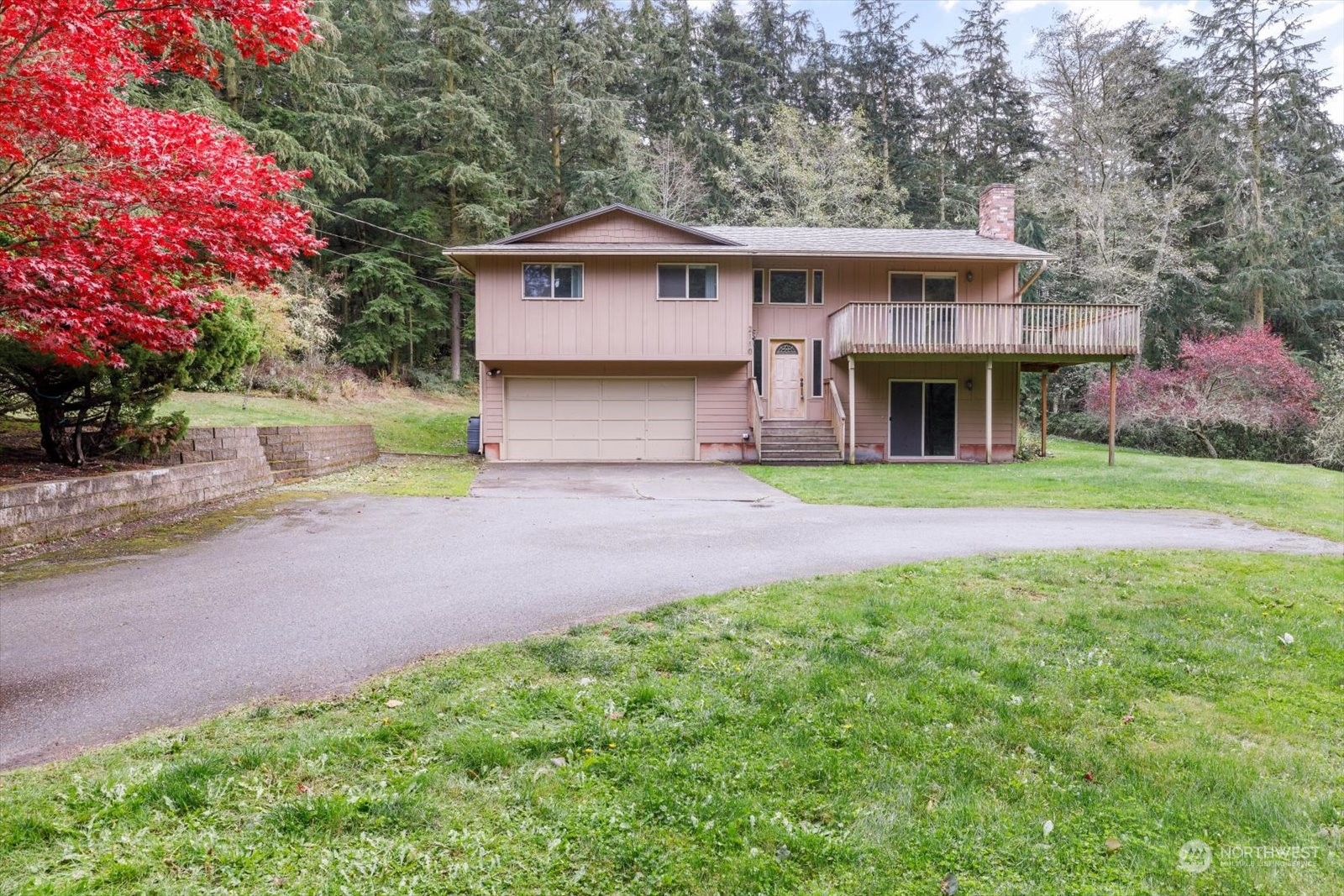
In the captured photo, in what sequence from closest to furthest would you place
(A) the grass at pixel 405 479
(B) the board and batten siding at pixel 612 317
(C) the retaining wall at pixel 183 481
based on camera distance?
(C) the retaining wall at pixel 183 481 < (A) the grass at pixel 405 479 < (B) the board and batten siding at pixel 612 317

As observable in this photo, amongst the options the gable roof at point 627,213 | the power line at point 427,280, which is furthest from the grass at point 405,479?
the power line at point 427,280

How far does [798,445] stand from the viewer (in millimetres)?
16719

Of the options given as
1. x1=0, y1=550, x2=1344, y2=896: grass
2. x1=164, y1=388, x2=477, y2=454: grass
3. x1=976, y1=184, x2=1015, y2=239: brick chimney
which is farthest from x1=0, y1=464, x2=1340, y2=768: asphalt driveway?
x1=976, y1=184, x2=1015, y2=239: brick chimney

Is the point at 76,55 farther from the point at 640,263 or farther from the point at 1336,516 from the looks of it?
the point at 1336,516

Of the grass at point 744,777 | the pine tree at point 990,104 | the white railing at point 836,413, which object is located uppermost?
the pine tree at point 990,104

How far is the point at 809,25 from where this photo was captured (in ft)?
115

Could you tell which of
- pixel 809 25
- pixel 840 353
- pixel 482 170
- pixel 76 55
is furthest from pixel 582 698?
pixel 809 25

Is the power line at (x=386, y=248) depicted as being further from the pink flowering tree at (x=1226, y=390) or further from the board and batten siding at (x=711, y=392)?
the pink flowering tree at (x=1226, y=390)

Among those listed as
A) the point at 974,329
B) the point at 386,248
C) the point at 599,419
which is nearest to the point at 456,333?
the point at 386,248

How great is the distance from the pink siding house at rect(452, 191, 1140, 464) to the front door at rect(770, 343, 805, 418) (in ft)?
0.15

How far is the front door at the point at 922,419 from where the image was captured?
1816 cm

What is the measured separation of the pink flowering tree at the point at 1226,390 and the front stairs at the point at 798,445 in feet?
42.2

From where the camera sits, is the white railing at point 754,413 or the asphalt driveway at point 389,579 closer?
the asphalt driveway at point 389,579

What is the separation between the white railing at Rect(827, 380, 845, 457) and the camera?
1681 centimetres
